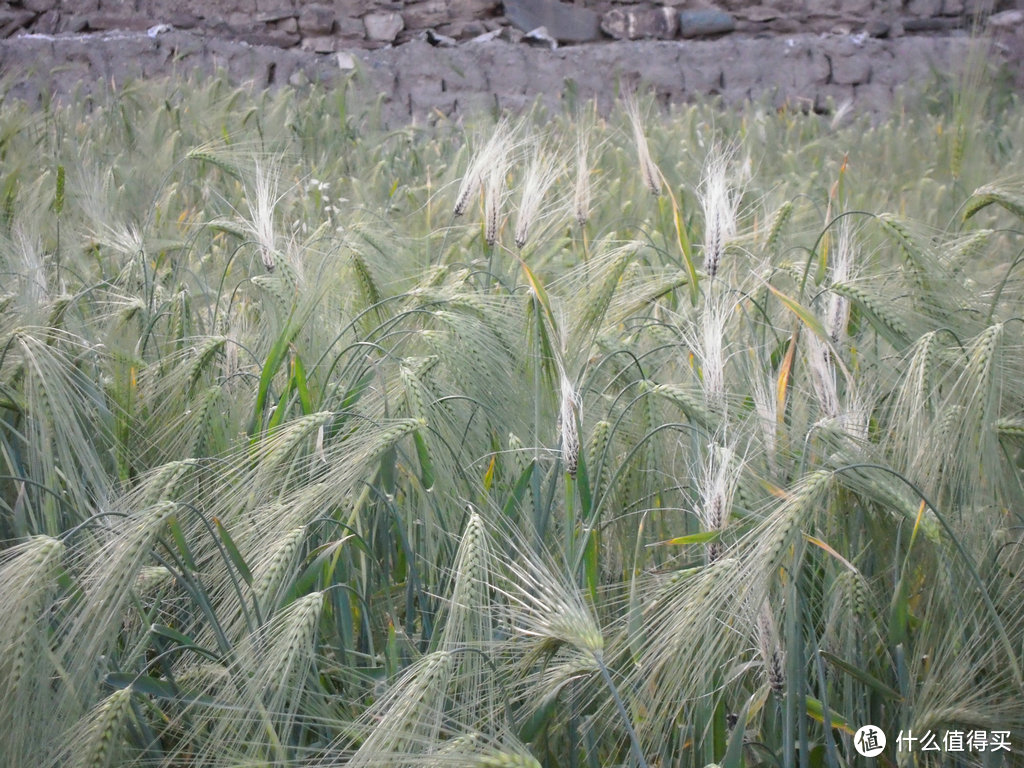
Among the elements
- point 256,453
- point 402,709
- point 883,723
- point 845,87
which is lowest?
point 883,723

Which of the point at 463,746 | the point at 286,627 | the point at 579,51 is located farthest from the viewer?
the point at 579,51

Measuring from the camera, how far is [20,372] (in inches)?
60.8

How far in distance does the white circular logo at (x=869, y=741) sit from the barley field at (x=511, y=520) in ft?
→ 0.09

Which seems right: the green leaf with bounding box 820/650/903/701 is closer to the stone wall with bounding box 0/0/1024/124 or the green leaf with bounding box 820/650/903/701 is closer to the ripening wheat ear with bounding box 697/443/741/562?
the ripening wheat ear with bounding box 697/443/741/562

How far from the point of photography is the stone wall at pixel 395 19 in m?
6.90

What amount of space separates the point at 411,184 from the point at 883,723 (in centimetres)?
298

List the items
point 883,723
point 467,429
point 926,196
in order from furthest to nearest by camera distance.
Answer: point 926,196, point 467,429, point 883,723

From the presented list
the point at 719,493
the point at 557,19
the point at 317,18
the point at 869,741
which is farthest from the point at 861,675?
the point at 317,18

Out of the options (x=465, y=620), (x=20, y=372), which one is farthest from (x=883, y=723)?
(x=20, y=372)

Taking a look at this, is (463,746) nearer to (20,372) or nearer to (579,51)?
(20,372)

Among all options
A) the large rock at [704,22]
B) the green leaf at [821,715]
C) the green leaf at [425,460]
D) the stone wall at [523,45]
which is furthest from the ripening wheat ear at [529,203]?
the large rock at [704,22]

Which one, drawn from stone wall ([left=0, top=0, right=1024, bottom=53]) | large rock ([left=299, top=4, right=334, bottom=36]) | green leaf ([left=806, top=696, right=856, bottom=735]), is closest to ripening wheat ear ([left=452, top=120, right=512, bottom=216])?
green leaf ([left=806, top=696, right=856, bottom=735])

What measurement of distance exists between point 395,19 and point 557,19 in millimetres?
1141

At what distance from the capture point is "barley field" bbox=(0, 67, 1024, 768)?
1047 mm
